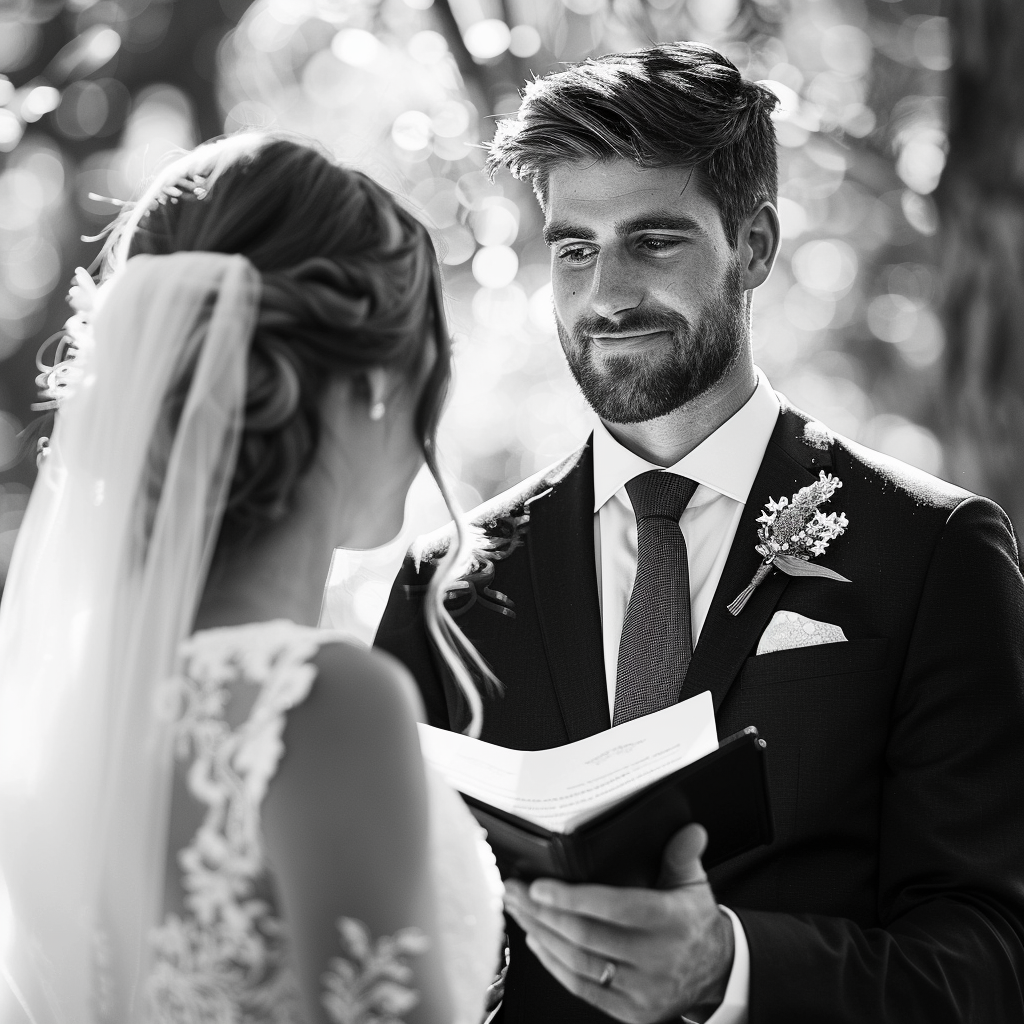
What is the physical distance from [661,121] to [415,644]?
1457 millimetres

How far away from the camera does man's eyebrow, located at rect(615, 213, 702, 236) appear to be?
10.8 ft

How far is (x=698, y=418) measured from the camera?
330 centimetres

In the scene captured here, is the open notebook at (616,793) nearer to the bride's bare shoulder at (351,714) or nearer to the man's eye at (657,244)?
the bride's bare shoulder at (351,714)

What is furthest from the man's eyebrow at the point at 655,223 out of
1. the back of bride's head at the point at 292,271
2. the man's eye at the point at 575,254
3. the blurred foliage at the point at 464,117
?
the blurred foliage at the point at 464,117

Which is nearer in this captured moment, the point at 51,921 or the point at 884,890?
the point at 51,921

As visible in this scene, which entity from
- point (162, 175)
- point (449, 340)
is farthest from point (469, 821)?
point (162, 175)

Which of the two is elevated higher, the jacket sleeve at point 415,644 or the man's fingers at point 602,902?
the man's fingers at point 602,902

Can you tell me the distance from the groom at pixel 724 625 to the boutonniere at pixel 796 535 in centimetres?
2

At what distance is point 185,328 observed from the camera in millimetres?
1925

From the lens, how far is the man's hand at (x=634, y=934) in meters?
2.07

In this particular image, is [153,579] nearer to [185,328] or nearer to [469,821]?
[185,328]

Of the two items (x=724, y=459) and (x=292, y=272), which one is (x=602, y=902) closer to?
(x=292, y=272)

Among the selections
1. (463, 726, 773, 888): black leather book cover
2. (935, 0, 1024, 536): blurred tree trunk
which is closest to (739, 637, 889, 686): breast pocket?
(463, 726, 773, 888): black leather book cover

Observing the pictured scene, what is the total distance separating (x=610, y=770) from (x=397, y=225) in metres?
1.06
